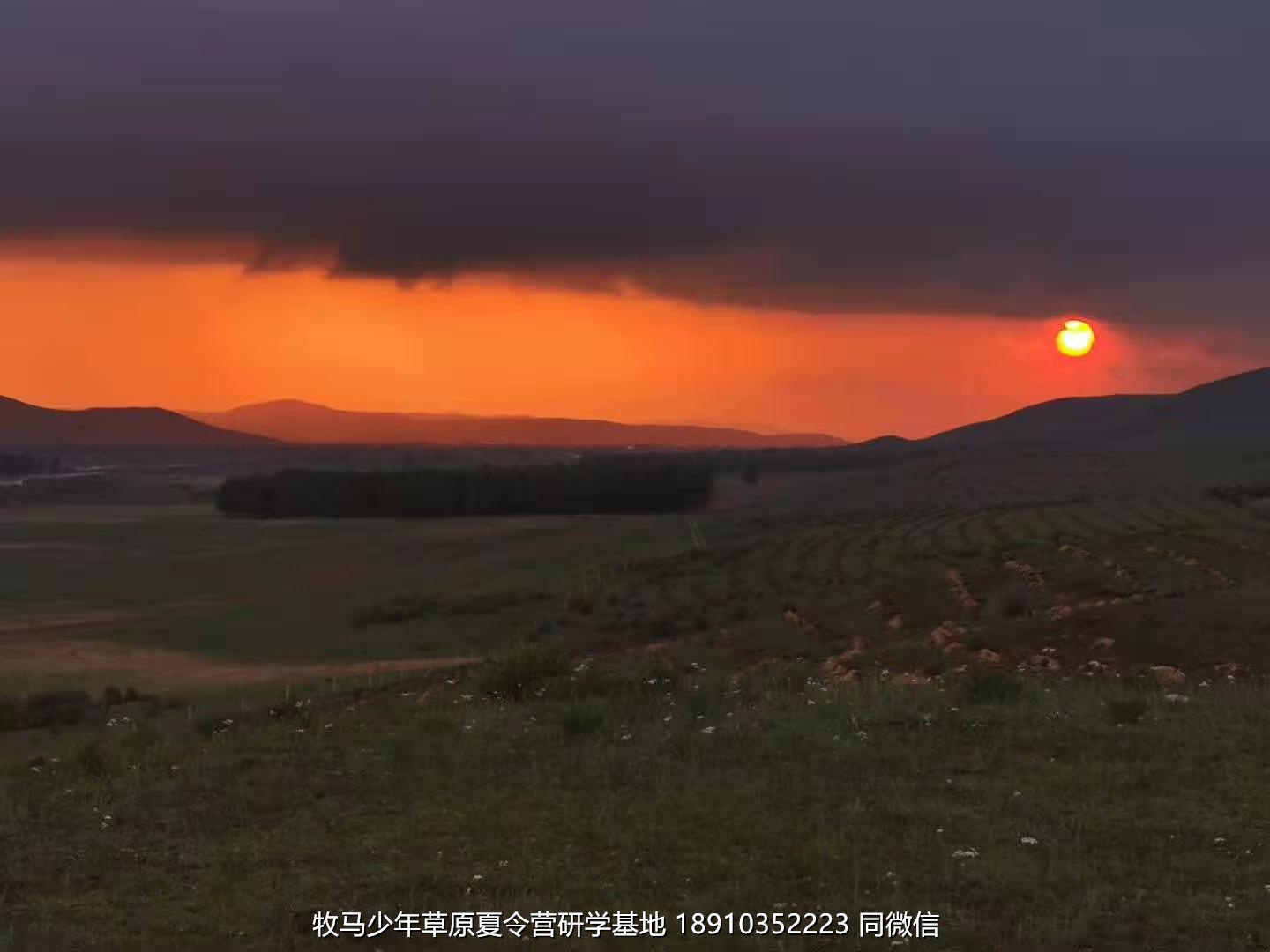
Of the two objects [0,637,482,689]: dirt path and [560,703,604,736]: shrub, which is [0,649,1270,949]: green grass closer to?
[560,703,604,736]: shrub

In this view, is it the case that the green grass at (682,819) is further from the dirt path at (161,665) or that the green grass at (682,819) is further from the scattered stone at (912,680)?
the dirt path at (161,665)

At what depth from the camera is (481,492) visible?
128500 millimetres

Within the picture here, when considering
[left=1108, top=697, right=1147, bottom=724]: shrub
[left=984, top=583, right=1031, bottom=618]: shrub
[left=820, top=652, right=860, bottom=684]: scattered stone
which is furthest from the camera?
[left=984, top=583, right=1031, bottom=618]: shrub

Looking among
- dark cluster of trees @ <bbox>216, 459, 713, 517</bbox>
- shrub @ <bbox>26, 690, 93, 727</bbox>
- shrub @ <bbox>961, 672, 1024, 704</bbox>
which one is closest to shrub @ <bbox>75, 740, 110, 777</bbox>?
shrub @ <bbox>961, 672, 1024, 704</bbox>

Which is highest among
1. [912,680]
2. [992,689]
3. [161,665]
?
[992,689]

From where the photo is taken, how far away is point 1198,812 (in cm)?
1077

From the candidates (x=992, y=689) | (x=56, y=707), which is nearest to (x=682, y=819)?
(x=992, y=689)

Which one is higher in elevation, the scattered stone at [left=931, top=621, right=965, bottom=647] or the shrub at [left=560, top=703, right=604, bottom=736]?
the shrub at [left=560, top=703, right=604, bottom=736]

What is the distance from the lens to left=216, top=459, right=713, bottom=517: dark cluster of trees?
126 meters

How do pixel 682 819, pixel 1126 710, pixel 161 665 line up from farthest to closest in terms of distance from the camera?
pixel 161 665
pixel 1126 710
pixel 682 819

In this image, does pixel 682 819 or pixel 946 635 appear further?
pixel 946 635

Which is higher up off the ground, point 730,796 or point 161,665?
point 730,796

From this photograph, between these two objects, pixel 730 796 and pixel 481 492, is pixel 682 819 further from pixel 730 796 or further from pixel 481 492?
pixel 481 492

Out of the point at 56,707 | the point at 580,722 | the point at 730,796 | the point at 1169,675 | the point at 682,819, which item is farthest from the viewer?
the point at 56,707
